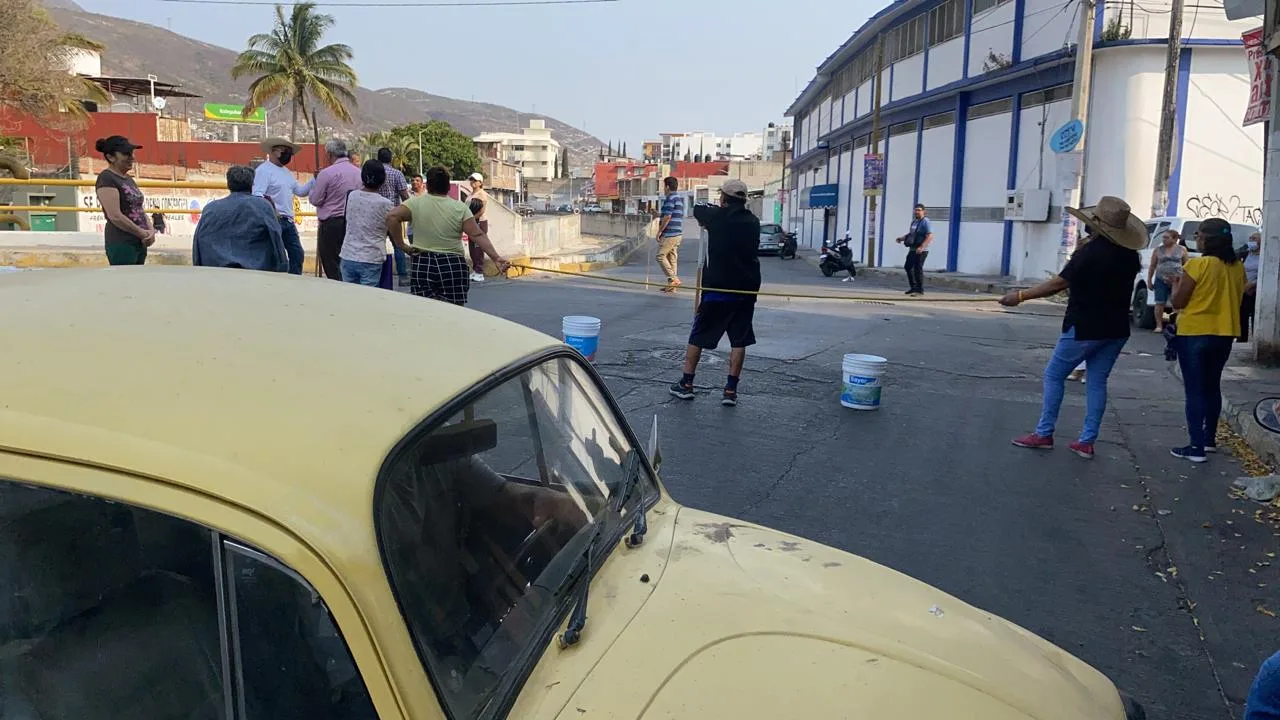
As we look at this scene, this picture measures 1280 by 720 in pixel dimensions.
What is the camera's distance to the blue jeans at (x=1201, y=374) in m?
6.34

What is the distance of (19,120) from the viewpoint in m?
35.0

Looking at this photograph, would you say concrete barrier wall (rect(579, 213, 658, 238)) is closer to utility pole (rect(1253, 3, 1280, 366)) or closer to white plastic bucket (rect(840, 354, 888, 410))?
utility pole (rect(1253, 3, 1280, 366))

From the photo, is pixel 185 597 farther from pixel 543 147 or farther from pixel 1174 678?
pixel 543 147

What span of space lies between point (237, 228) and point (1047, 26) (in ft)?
72.4

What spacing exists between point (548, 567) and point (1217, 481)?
224 inches

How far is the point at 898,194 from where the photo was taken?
32438 mm

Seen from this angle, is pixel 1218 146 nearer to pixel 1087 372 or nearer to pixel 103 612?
pixel 1087 372

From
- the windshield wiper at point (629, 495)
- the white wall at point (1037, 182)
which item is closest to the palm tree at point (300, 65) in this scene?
the white wall at point (1037, 182)

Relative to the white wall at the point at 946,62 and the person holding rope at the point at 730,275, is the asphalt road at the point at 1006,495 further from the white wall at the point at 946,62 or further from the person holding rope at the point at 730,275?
the white wall at the point at 946,62

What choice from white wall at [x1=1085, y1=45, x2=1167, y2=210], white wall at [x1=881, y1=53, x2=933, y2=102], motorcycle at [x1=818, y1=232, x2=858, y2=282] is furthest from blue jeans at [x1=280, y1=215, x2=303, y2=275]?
white wall at [x1=881, y1=53, x2=933, y2=102]

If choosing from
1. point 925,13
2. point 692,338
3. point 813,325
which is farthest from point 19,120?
point 692,338

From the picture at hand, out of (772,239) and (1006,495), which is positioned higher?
(772,239)

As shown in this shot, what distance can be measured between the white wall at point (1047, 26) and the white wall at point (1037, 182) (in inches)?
55.0

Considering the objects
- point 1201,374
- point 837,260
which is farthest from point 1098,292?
point 837,260
